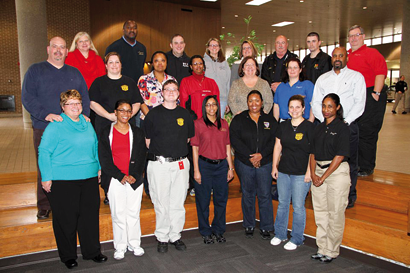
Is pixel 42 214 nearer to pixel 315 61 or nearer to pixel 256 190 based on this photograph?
pixel 256 190

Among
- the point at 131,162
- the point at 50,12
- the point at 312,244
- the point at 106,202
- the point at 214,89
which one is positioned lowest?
the point at 312,244

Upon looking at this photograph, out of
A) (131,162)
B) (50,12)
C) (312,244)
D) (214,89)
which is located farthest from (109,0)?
(312,244)

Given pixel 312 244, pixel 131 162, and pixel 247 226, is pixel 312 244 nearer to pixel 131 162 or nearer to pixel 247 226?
pixel 247 226

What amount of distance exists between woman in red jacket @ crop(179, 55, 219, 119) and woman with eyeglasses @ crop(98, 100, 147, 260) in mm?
862

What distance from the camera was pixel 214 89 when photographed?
4.03m

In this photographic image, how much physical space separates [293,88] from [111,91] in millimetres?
2086

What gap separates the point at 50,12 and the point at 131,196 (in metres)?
11.4

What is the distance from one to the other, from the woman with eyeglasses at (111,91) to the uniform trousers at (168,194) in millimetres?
690

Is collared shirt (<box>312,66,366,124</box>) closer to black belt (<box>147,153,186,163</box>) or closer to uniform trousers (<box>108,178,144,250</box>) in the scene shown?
black belt (<box>147,153,186,163</box>)

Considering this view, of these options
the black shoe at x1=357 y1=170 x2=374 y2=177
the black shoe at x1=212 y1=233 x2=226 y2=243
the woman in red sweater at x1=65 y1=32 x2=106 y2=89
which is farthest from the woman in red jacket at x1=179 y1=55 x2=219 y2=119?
the black shoe at x1=357 y1=170 x2=374 y2=177

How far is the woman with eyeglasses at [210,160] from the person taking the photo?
359 cm

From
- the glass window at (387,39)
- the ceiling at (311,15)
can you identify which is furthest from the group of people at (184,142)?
the glass window at (387,39)

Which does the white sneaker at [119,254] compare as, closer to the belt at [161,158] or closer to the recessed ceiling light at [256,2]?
the belt at [161,158]

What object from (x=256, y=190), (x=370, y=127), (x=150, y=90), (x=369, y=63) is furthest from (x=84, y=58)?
(x=370, y=127)
